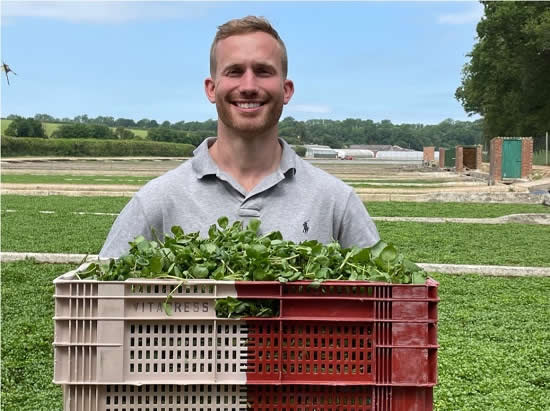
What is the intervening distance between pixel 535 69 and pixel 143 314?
4389cm

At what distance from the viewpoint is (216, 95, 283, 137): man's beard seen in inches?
107

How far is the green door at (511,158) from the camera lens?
31.5 m

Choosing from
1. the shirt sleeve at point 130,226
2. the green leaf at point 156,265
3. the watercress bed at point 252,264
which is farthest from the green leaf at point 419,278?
the shirt sleeve at point 130,226

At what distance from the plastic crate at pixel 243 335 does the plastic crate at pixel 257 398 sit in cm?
4

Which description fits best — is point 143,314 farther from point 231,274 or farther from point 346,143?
point 346,143

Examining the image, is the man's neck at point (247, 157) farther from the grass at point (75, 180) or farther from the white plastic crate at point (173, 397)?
the grass at point (75, 180)

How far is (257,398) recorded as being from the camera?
80.4 inches

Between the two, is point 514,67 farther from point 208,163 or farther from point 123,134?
point 123,134

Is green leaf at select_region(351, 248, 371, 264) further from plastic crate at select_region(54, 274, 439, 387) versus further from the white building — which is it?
the white building

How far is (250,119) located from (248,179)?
12.5 inches

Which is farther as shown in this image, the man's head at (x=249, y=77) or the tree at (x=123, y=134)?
the tree at (x=123, y=134)

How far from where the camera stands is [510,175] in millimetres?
31906

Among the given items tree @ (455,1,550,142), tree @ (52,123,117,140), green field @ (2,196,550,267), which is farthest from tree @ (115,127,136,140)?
green field @ (2,196,550,267)

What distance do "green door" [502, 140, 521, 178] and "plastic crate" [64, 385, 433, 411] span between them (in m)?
30.8
